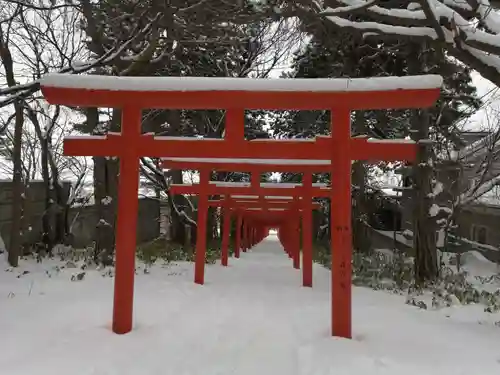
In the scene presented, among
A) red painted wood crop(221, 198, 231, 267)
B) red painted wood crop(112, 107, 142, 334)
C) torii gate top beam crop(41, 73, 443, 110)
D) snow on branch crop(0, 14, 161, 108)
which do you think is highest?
snow on branch crop(0, 14, 161, 108)

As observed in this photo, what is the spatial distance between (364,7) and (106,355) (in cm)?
449

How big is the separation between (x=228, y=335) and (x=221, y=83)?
268 cm

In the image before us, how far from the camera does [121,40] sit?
26.7 feet

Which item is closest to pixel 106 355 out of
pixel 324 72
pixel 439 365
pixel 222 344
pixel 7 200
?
pixel 222 344

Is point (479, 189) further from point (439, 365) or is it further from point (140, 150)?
point (140, 150)

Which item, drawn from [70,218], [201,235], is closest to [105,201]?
[201,235]

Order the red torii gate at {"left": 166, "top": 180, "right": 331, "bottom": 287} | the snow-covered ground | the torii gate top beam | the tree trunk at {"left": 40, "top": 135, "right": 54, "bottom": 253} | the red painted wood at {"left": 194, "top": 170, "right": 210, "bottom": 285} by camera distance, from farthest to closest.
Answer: the tree trunk at {"left": 40, "top": 135, "right": 54, "bottom": 253}
the red torii gate at {"left": 166, "top": 180, "right": 331, "bottom": 287}
the red painted wood at {"left": 194, "top": 170, "right": 210, "bottom": 285}
the torii gate top beam
the snow-covered ground

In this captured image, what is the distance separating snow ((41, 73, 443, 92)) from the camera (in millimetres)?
4672

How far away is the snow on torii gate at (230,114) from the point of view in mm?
4723

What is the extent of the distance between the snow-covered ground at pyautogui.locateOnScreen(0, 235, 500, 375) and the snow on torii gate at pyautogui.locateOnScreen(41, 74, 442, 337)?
503 millimetres

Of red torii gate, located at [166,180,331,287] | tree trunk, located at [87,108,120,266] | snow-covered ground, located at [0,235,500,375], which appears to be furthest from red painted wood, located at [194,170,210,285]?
tree trunk, located at [87,108,120,266]

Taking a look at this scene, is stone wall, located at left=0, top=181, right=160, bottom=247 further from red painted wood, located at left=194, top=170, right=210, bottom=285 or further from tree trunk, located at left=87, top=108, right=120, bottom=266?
red painted wood, located at left=194, top=170, right=210, bottom=285

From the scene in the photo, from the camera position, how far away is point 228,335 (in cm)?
515

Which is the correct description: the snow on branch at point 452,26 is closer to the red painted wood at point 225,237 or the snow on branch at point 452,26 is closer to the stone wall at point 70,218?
the red painted wood at point 225,237
